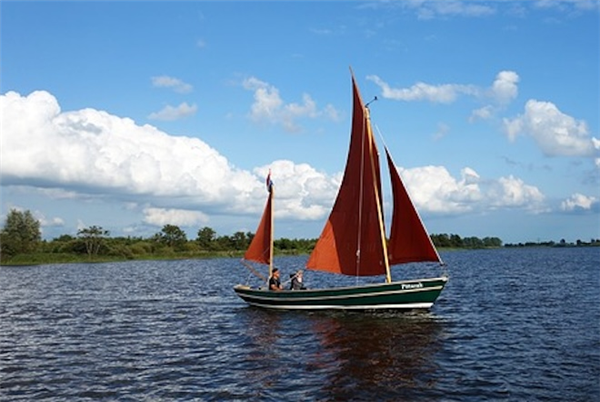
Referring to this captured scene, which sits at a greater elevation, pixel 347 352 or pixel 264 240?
pixel 264 240

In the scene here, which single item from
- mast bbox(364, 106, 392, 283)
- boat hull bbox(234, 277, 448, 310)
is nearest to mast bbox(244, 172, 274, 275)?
boat hull bbox(234, 277, 448, 310)

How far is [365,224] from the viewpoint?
3606 centimetres

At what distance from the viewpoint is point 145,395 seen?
18312 millimetres

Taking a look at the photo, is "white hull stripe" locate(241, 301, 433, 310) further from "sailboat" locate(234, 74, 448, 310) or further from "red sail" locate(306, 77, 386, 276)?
"red sail" locate(306, 77, 386, 276)

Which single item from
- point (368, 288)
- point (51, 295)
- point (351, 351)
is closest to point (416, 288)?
point (368, 288)

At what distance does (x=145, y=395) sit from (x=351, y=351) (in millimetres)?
9844

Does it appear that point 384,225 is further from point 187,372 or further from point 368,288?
point 187,372

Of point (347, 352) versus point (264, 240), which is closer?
point (347, 352)

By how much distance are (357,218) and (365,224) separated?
75 cm

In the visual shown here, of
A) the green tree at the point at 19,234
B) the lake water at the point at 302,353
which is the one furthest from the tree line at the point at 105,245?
the lake water at the point at 302,353

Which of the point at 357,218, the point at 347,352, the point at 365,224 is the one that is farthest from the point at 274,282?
the point at 347,352

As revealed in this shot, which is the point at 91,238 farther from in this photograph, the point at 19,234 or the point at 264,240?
the point at 264,240

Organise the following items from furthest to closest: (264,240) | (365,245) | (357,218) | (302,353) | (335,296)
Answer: (264,240), (357,218), (365,245), (335,296), (302,353)

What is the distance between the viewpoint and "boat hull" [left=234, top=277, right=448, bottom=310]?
111ft
